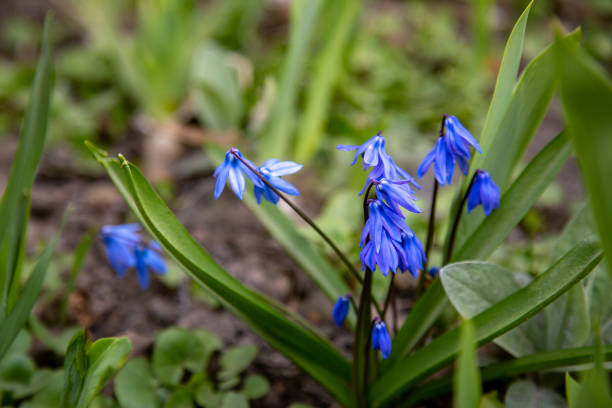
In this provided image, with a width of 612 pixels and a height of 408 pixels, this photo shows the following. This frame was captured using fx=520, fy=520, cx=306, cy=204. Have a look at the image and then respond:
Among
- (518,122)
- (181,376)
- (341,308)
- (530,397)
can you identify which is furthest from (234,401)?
(518,122)

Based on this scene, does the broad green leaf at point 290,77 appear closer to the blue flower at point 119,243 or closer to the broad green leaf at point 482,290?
the blue flower at point 119,243

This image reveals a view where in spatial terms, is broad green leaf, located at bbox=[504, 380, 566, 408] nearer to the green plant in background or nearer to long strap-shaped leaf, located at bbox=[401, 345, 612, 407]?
long strap-shaped leaf, located at bbox=[401, 345, 612, 407]

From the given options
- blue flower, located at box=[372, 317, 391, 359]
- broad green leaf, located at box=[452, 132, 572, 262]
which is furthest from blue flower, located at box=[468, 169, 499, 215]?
blue flower, located at box=[372, 317, 391, 359]

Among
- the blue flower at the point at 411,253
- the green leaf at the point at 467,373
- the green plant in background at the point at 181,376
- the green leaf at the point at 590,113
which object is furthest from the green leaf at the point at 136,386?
the green leaf at the point at 590,113

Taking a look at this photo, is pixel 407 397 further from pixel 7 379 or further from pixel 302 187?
pixel 302 187

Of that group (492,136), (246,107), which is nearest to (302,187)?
(246,107)
